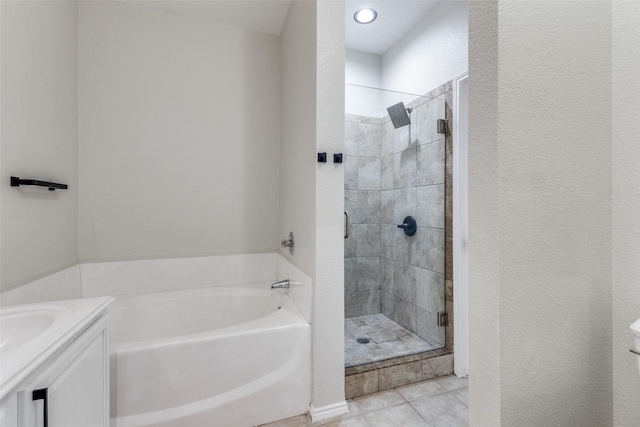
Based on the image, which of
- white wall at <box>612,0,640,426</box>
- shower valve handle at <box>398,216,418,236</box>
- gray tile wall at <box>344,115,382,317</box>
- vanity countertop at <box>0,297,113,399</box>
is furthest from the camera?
gray tile wall at <box>344,115,382,317</box>

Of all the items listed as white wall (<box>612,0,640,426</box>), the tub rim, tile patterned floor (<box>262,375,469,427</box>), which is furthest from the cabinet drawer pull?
white wall (<box>612,0,640,426</box>)

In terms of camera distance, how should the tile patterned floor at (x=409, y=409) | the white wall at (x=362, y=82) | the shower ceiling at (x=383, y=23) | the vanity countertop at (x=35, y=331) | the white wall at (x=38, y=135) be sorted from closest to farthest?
the vanity countertop at (x=35, y=331) → the white wall at (x=38, y=135) → the tile patterned floor at (x=409, y=409) → the shower ceiling at (x=383, y=23) → the white wall at (x=362, y=82)

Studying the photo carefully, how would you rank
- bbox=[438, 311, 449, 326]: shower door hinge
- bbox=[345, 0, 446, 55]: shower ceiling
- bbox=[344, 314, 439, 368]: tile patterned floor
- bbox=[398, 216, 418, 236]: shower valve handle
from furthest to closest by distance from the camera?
1. bbox=[398, 216, 418, 236]: shower valve handle
2. bbox=[345, 0, 446, 55]: shower ceiling
3. bbox=[438, 311, 449, 326]: shower door hinge
4. bbox=[344, 314, 439, 368]: tile patterned floor

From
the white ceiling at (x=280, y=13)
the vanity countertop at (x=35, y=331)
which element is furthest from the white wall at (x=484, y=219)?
the white ceiling at (x=280, y=13)

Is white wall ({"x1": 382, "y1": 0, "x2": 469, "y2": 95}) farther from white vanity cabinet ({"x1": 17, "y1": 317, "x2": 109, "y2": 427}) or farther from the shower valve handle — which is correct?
white vanity cabinet ({"x1": 17, "y1": 317, "x2": 109, "y2": 427})

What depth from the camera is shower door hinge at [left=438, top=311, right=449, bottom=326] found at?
6.73 ft

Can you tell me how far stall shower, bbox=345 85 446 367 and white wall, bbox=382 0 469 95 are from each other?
15 cm

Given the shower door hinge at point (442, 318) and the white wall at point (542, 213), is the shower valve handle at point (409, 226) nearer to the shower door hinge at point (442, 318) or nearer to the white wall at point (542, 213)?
the shower door hinge at point (442, 318)

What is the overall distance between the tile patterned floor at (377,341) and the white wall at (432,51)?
1.97m

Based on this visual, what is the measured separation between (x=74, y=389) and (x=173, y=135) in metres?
1.72

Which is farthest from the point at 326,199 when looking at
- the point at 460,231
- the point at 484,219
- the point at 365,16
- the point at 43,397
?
the point at 365,16

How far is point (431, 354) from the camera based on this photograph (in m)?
1.95

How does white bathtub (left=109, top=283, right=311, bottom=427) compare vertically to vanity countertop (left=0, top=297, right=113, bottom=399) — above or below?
below

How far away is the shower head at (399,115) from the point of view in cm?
Result: 240
